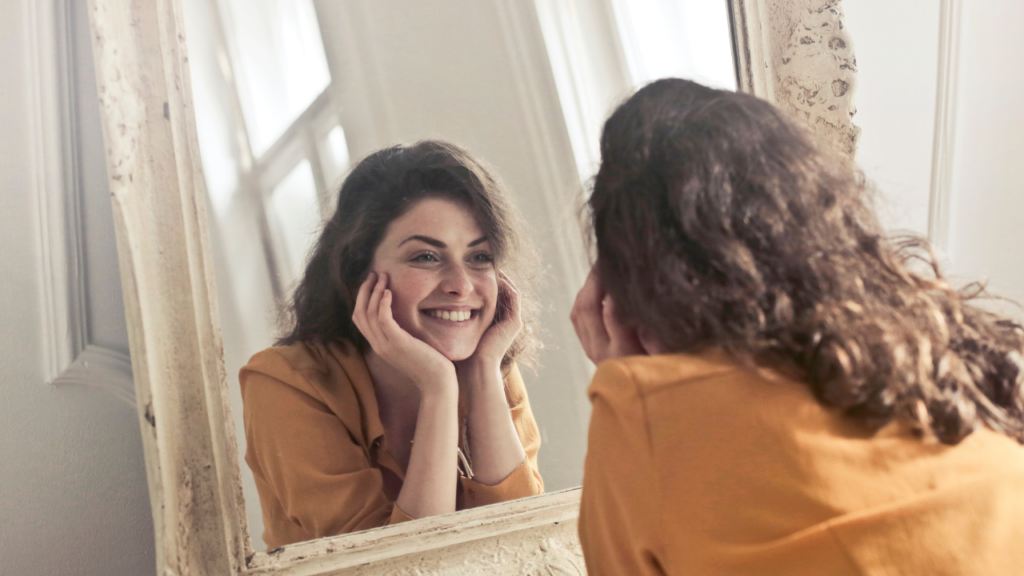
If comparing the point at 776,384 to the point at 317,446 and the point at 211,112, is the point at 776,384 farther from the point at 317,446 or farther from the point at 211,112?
the point at 211,112

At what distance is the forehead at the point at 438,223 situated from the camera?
85cm

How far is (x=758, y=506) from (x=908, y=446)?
14 centimetres

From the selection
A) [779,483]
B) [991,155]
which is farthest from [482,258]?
[991,155]

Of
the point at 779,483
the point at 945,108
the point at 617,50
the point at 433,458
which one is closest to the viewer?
the point at 779,483

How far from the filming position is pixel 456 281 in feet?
2.87

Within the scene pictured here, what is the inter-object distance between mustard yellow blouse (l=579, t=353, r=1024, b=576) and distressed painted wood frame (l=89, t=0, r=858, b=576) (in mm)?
367

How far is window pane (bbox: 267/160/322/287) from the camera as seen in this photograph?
0.80m

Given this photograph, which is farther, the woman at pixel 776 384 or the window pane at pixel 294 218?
the window pane at pixel 294 218

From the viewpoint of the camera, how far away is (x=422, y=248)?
860 millimetres

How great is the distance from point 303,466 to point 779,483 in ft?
1.74

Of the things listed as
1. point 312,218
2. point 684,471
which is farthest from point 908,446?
point 312,218

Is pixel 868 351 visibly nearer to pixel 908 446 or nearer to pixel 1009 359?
pixel 908 446

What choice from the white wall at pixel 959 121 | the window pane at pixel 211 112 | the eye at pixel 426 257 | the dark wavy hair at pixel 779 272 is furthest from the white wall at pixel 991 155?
the window pane at pixel 211 112

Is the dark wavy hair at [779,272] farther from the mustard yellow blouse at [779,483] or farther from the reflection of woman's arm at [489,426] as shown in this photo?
the reflection of woman's arm at [489,426]
